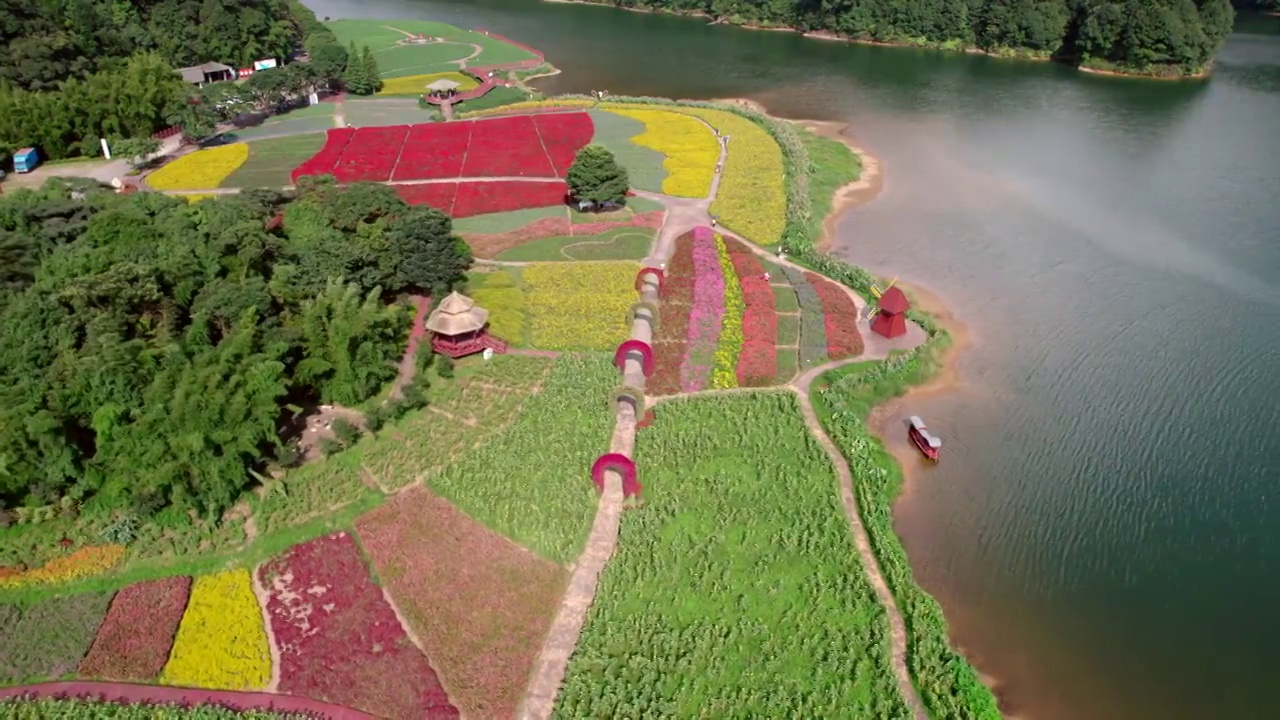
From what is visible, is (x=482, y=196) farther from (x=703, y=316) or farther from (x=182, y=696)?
(x=182, y=696)

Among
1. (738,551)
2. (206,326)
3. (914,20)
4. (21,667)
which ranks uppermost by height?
(914,20)

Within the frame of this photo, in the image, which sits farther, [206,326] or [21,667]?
[206,326]

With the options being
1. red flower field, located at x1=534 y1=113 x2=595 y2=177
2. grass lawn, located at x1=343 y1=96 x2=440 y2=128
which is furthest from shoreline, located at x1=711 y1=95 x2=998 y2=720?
grass lawn, located at x1=343 y1=96 x2=440 y2=128

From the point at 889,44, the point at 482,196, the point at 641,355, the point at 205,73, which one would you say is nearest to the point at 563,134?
the point at 482,196

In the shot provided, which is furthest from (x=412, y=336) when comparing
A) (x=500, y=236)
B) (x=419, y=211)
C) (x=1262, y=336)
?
(x=1262, y=336)

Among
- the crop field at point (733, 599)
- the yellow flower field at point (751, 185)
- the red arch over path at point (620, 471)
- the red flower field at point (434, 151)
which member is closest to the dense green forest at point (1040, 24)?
the yellow flower field at point (751, 185)

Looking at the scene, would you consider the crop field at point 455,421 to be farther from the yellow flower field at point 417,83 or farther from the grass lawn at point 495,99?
the yellow flower field at point 417,83

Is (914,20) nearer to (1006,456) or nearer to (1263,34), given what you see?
(1263,34)

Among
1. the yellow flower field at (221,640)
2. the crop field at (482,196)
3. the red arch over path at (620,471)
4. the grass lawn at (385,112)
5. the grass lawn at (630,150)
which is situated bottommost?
the yellow flower field at (221,640)
